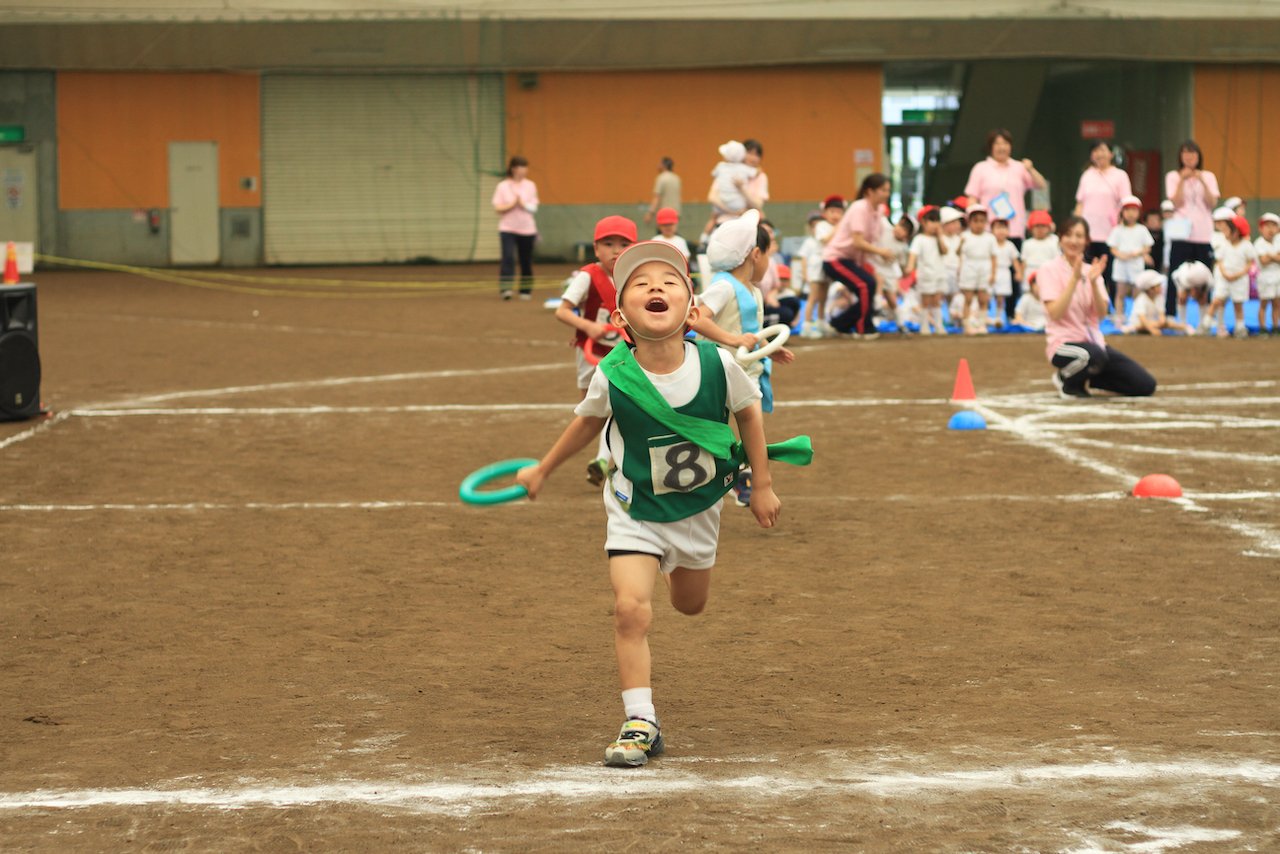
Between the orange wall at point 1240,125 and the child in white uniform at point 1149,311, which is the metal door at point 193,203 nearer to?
the orange wall at point 1240,125

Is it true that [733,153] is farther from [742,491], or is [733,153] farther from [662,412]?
[662,412]

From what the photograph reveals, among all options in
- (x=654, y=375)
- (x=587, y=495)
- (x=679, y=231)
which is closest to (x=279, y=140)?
(x=679, y=231)

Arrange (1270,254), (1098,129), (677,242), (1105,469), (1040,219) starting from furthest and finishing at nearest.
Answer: (1098,129), (1040,219), (1270,254), (677,242), (1105,469)

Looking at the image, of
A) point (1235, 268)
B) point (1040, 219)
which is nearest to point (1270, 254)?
point (1235, 268)

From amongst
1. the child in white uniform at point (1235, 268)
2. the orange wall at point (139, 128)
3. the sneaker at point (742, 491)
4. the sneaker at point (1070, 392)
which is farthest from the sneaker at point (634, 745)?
the orange wall at point (139, 128)

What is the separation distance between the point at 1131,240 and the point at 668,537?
1634 centimetres

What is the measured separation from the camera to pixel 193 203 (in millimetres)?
35938

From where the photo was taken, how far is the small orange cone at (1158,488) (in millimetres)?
9992

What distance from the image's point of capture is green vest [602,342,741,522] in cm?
→ 573

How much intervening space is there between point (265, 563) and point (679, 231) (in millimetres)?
27626

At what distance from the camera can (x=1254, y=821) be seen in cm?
474

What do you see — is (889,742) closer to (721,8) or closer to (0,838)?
(0,838)

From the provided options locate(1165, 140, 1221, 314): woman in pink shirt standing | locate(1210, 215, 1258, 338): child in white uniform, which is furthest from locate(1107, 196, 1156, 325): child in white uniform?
locate(1210, 215, 1258, 338): child in white uniform

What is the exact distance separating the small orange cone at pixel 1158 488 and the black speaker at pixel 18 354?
821cm
